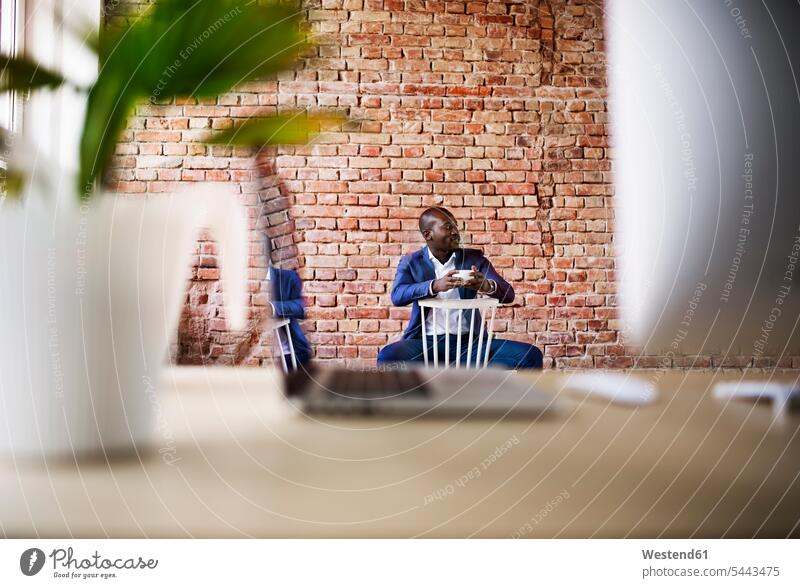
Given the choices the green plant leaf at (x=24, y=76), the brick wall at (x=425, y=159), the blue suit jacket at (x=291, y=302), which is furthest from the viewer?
the brick wall at (x=425, y=159)

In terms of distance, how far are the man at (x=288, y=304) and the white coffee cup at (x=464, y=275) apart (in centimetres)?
44

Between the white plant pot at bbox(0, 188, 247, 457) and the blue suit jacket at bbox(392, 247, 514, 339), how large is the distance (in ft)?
4.18

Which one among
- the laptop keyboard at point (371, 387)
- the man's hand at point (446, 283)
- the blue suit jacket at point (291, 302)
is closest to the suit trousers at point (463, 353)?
the man's hand at point (446, 283)

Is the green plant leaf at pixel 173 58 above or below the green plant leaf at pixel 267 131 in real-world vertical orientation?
above

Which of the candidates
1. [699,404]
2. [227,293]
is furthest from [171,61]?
[227,293]

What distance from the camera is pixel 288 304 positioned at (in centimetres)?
183

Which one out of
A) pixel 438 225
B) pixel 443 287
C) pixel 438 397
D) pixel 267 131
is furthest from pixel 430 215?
pixel 267 131

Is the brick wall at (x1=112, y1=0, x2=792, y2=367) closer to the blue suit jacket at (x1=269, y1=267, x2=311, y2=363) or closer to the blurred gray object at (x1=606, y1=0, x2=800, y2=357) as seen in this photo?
the blue suit jacket at (x1=269, y1=267, x2=311, y2=363)

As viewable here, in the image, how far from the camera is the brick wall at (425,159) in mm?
1907

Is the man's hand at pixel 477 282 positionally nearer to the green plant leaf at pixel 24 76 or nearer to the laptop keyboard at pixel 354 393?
the laptop keyboard at pixel 354 393

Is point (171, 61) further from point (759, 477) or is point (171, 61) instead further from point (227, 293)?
point (227, 293)

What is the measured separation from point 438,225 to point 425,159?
0.64ft
